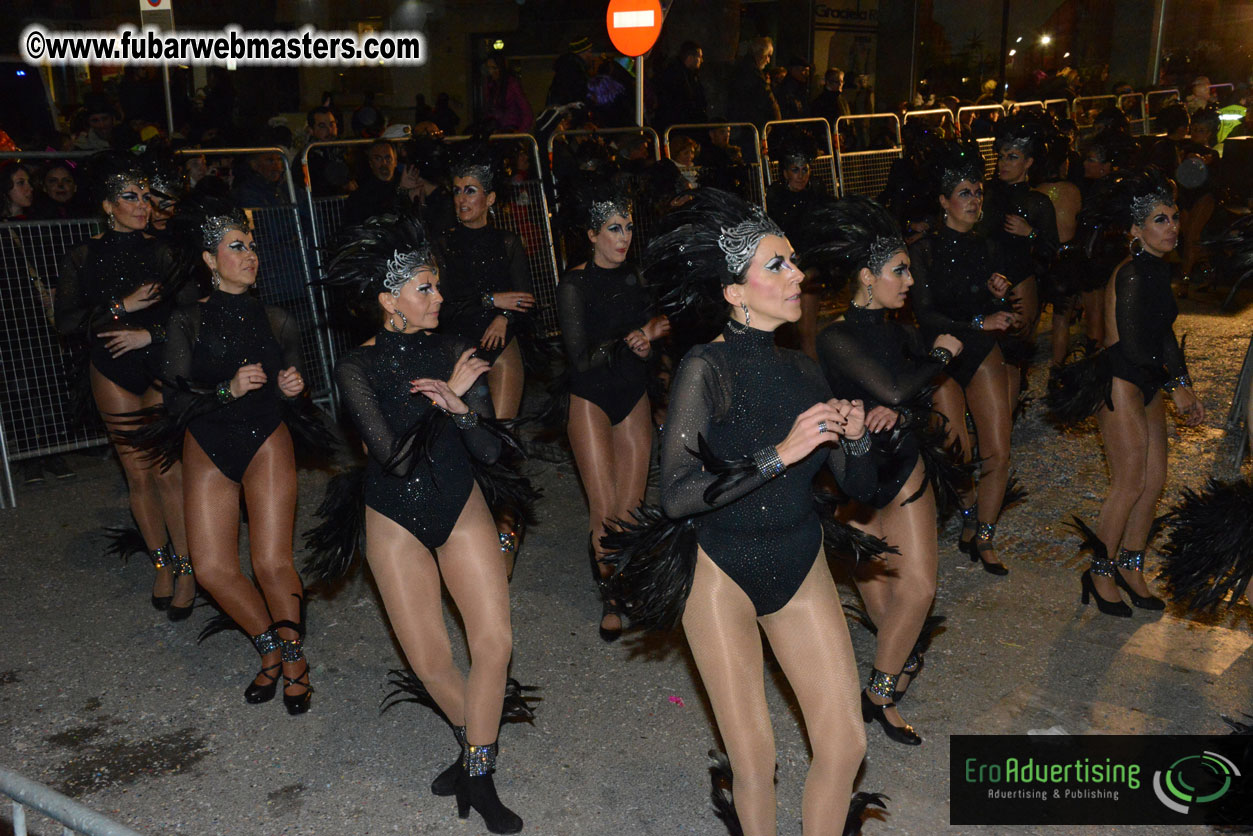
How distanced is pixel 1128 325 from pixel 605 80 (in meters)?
7.22

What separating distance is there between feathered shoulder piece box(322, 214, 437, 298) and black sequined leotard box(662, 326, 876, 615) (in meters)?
1.28

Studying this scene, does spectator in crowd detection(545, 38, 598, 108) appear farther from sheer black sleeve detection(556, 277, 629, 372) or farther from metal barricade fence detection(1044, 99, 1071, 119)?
metal barricade fence detection(1044, 99, 1071, 119)

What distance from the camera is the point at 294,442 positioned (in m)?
5.31

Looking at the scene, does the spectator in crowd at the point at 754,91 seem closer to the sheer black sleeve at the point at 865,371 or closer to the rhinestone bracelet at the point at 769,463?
the sheer black sleeve at the point at 865,371

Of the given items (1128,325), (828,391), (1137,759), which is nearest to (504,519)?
(828,391)

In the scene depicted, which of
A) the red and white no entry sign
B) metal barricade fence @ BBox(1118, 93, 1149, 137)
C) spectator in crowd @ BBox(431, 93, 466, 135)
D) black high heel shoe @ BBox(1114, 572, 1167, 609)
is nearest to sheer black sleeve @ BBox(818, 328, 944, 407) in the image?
black high heel shoe @ BBox(1114, 572, 1167, 609)

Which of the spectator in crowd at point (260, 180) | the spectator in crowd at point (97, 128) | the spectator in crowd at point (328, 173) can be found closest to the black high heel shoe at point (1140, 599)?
the spectator in crowd at point (260, 180)

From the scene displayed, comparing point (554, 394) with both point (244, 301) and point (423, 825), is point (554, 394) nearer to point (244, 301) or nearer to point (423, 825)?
point (244, 301)

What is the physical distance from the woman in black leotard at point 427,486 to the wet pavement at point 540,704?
1.63ft

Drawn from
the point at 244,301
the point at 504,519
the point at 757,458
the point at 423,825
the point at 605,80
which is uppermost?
the point at 605,80

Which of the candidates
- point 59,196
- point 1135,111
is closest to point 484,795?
point 59,196

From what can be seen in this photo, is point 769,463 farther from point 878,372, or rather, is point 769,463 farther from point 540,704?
point 540,704

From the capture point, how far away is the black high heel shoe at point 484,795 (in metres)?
4.02

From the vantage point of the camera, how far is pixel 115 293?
5.90m
